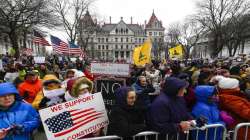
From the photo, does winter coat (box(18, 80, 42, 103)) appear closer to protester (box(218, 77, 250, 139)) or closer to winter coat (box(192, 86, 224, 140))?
winter coat (box(192, 86, 224, 140))

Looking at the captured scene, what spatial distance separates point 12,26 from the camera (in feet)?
105

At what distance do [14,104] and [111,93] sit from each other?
3.18m

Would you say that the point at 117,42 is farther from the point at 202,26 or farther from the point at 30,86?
the point at 30,86

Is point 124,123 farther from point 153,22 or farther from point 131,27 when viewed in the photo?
point 153,22

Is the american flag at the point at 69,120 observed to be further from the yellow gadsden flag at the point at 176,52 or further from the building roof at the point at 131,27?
the building roof at the point at 131,27

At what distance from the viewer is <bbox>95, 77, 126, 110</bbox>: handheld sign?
6930 mm

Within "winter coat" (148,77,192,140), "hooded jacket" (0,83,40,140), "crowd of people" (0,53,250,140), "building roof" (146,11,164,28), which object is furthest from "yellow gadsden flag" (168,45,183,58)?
"building roof" (146,11,164,28)

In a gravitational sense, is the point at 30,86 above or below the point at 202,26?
below

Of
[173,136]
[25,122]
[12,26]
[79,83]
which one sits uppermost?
[12,26]

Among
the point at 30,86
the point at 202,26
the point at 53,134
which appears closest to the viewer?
the point at 53,134

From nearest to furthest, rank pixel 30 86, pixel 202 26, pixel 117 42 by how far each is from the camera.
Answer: pixel 30 86, pixel 202 26, pixel 117 42

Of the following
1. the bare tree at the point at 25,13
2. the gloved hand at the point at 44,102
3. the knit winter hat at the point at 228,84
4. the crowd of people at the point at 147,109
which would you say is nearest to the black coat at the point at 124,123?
the crowd of people at the point at 147,109

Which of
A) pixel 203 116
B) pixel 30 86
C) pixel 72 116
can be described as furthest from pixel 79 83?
pixel 30 86

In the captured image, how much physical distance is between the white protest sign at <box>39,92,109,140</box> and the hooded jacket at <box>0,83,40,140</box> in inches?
16.2
